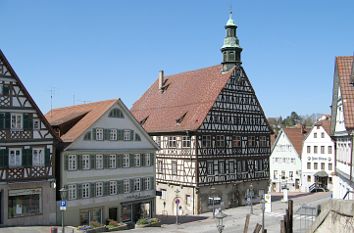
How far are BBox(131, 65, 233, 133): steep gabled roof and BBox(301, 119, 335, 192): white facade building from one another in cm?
2339

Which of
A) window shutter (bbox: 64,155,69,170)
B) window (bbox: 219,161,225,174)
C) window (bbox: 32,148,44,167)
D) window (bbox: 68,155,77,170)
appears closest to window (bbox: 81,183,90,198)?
window (bbox: 68,155,77,170)

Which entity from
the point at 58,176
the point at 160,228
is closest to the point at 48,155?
the point at 58,176

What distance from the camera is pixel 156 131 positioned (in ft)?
166

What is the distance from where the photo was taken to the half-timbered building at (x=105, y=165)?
1336 inches

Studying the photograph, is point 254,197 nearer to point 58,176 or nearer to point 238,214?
point 238,214

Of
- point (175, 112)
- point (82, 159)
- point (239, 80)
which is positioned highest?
point (239, 80)

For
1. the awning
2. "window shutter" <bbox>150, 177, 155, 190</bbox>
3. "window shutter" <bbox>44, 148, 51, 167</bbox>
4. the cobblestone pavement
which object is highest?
"window shutter" <bbox>44, 148, 51, 167</bbox>

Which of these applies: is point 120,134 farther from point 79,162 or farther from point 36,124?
point 36,124

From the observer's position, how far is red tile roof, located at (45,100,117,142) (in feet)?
114

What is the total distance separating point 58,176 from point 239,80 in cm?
2334

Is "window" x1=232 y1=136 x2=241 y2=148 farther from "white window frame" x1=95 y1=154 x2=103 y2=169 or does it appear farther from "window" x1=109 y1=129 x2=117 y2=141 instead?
"white window frame" x1=95 y1=154 x2=103 y2=169

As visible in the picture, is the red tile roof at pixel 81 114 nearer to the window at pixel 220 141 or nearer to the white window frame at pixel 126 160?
the white window frame at pixel 126 160

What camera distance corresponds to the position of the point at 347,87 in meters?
25.0

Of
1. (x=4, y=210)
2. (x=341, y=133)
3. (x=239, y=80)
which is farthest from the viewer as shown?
(x=239, y=80)
